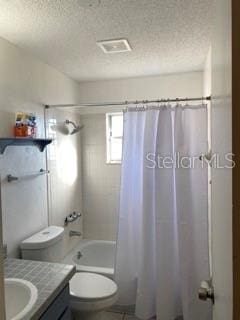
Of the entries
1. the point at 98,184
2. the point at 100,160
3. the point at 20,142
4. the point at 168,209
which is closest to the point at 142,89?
the point at 100,160

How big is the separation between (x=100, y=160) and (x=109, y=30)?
1.73 metres

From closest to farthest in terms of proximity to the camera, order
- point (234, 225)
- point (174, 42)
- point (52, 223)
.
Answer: point (234, 225), point (174, 42), point (52, 223)

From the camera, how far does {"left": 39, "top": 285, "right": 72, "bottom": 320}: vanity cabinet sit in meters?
1.34

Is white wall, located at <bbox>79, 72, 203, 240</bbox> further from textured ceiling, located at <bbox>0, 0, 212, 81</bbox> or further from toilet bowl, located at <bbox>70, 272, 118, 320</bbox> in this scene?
toilet bowl, located at <bbox>70, 272, 118, 320</bbox>

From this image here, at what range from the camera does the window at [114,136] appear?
3.28 meters

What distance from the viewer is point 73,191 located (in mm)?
3123

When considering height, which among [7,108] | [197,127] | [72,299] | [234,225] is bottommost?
[72,299]

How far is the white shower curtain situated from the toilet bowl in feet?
1.15

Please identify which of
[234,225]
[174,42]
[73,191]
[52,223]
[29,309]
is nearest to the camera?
[234,225]

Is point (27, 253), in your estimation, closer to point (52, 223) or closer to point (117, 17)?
point (52, 223)

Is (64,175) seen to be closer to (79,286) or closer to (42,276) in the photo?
(79,286)

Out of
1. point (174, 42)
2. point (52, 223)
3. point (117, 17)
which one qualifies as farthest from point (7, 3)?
point (52, 223)

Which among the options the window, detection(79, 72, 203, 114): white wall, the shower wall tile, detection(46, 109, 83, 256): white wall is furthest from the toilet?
detection(79, 72, 203, 114): white wall

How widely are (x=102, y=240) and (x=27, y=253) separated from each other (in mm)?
1420
